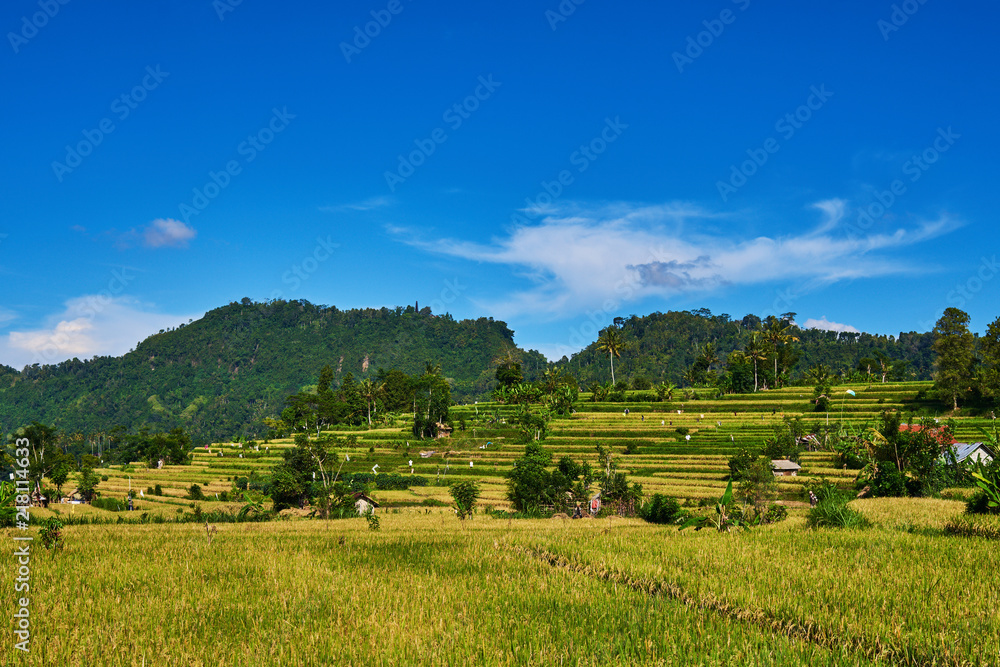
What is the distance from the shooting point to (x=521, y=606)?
645 centimetres

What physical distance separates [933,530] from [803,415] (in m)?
78.0

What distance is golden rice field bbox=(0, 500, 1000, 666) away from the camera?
4.96m

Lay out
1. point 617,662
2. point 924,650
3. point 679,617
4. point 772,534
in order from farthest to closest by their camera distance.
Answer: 1. point 772,534
2. point 679,617
3. point 924,650
4. point 617,662

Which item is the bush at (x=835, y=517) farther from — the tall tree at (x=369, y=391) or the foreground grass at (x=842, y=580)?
the tall tree at (x=369, y=391)

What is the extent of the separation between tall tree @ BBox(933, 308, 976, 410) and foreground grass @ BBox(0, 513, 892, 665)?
3473 inches

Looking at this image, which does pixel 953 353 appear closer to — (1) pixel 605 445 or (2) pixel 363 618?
(1) pixel 605 445

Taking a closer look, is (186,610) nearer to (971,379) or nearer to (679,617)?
(679,617)

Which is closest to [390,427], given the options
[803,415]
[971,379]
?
[803,415]

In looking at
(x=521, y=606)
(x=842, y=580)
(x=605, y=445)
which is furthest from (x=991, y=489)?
(x=605, y=445)

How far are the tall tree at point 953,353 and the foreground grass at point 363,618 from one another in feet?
289

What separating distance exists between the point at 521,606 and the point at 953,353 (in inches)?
3691

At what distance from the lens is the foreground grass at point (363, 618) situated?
4883 millimetres

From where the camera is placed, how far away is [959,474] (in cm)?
3431

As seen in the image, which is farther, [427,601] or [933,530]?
Result: [933,530]
